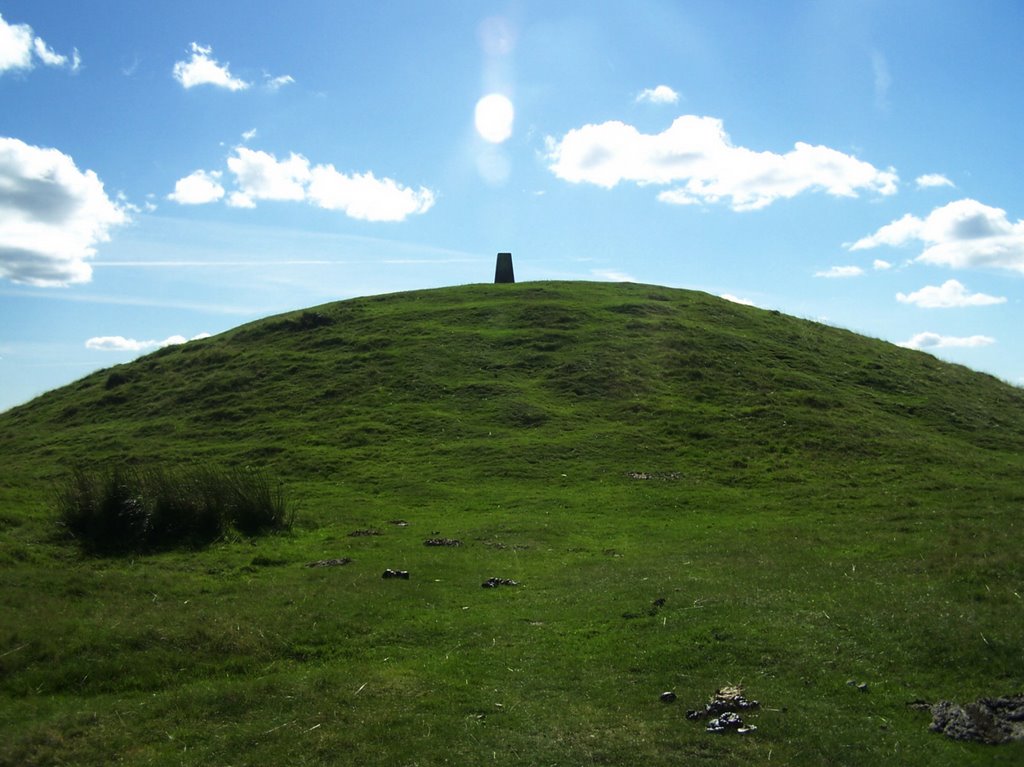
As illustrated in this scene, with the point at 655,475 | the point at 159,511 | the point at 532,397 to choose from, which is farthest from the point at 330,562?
the point at 532,397

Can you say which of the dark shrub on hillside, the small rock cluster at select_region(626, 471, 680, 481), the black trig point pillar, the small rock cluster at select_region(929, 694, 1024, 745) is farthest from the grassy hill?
the black trig point pillar

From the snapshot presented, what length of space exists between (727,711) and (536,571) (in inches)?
471

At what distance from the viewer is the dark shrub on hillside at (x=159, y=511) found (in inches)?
972

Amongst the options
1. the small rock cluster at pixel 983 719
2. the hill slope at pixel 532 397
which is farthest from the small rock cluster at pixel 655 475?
the small rock cluster at pixel 983 719

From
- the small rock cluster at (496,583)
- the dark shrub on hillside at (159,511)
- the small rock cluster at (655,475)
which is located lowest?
the small rock cluster at (496,583)

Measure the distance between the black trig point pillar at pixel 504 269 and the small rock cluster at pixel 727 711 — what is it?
270 feet

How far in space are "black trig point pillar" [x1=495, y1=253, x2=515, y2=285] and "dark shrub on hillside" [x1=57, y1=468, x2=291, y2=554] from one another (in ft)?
217

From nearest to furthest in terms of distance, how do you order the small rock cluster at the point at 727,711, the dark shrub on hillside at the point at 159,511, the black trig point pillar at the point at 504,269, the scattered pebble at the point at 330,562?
1. the small rock cluster at the point at 727,711
2. the scattered pebble at the point at 330,562
3. the dark shrub on hillside at the point at 159,511
4. the black trig point pillar at the point at 504,269

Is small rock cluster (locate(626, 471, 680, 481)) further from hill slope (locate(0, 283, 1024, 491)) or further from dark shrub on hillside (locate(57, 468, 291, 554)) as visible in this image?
dark shrub on hillside (locate(57, 468, 291, 554))

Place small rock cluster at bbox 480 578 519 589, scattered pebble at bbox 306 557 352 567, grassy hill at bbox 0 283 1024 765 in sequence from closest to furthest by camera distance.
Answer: grassy hill at bbox 0 283 1024 765 < small rock cluster at bbox 480 578 519 589 < scattered pebble at bbox 306 557 352 567

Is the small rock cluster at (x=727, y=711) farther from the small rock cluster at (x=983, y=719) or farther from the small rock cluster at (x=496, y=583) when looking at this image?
the small rock cluster at (x=496, y=583)

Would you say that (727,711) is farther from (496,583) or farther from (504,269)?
(504,269)

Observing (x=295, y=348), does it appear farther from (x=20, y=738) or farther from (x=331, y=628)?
(x=20, y=738)

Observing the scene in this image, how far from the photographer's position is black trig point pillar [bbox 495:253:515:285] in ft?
308
